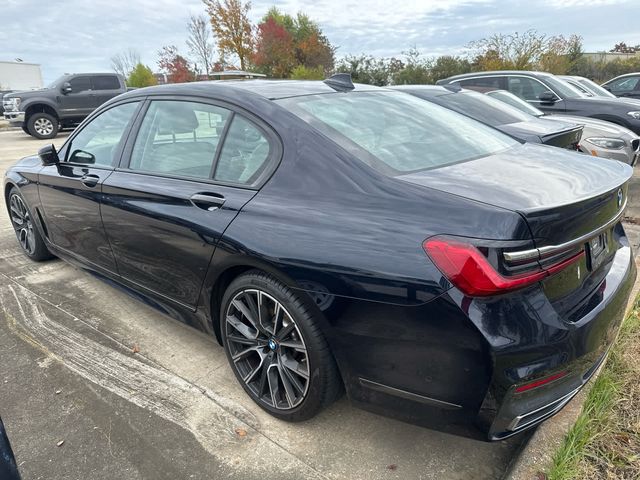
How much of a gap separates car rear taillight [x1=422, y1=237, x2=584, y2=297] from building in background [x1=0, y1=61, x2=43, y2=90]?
62.7 m

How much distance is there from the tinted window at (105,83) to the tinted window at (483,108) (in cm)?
1321

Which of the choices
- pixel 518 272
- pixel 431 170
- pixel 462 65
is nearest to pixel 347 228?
pixel 431 170

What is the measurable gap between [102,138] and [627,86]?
1406 cm

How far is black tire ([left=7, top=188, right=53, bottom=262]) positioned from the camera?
14.1ft

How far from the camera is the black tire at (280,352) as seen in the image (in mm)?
2010

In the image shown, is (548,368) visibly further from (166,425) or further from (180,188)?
(180,188)

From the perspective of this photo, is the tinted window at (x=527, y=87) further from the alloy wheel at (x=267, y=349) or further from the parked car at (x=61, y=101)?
the parked car at (x=61, y=101)

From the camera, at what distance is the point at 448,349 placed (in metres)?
1.63

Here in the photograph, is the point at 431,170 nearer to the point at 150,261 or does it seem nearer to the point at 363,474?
the point at 363,474

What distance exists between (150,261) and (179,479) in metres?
1.24

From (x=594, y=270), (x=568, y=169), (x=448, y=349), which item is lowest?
(x=448, y=349)

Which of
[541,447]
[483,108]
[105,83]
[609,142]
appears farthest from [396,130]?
[105,83]

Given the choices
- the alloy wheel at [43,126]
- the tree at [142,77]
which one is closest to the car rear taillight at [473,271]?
the alloy wheel at [43,126]

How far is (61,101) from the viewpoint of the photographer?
49.2ft
